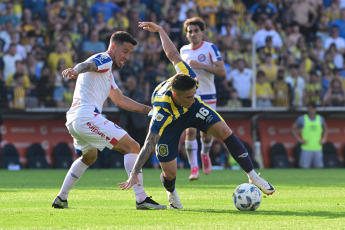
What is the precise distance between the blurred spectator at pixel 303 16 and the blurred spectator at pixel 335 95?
2.85 m

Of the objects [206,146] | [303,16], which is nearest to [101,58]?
[206,146]

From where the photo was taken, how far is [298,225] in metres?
6.98

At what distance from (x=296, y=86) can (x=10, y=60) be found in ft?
27.2

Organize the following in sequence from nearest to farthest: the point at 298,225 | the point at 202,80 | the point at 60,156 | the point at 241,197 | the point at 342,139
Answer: the point at 298,225
the point at 241,197
the point at 202,80
the point at 60,156
the point at 342,139

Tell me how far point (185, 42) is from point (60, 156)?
15.8 feet

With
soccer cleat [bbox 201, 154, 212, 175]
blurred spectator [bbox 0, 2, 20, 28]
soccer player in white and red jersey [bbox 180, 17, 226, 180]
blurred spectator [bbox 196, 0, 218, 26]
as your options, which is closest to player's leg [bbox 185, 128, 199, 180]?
soccer player in white and red jersey [bbox 180, 17, 226, 180]

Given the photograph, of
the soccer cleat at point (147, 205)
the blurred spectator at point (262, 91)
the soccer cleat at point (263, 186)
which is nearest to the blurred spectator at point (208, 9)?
the blurred spectator at point (262, 91)

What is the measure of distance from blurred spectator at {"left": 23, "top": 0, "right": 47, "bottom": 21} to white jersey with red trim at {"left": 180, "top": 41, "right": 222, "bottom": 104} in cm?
848

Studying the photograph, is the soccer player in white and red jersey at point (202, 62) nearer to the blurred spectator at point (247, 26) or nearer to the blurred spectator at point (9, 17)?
the blurred spectator at point (9, 17)

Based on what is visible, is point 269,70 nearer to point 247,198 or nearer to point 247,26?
point 247,26

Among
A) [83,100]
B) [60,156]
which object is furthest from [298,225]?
[60,156]

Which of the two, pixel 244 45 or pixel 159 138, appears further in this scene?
pixel 244 45

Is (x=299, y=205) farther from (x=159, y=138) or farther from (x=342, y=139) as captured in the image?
(x=342, y=139)

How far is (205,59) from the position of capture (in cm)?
1399
